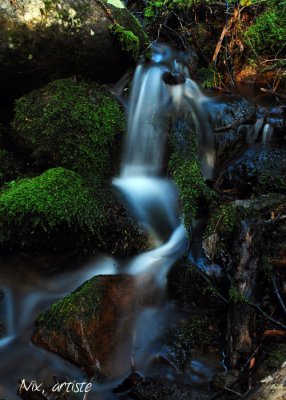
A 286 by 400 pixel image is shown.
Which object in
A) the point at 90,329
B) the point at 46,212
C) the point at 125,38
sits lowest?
the point at 90,329

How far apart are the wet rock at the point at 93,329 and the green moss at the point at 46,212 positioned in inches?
28.9

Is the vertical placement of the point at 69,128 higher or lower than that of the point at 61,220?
higher

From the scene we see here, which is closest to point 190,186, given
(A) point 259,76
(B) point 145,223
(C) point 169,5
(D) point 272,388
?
(B) point 145,223

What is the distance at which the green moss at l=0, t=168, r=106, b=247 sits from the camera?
11.9 feet

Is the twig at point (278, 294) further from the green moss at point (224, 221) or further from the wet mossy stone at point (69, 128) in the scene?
the wet mossy stone at point (69, 128)

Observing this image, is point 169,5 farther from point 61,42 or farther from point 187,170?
point 187,170

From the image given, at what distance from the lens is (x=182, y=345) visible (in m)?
3.00

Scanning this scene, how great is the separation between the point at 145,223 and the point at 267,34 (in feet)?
15.7

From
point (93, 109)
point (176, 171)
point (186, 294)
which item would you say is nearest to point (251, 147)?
point (176, 171)

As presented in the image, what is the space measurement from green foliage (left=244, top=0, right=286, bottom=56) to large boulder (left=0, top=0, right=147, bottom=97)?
2.70 m

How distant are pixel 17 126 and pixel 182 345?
3.14 metres

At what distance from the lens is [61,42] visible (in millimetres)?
4418

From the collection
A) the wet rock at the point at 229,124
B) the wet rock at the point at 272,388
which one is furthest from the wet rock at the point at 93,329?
the wet rock at the point at 229,124

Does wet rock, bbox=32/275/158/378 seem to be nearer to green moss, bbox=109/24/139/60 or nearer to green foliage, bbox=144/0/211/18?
green moss, bbox=109/24/139/60
